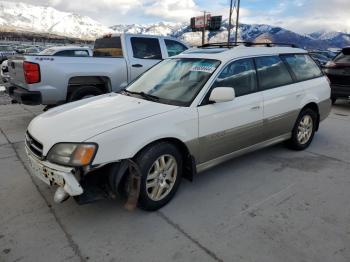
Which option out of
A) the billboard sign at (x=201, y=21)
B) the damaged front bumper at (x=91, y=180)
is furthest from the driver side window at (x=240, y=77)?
the billboard sign at (x=201, y=21)

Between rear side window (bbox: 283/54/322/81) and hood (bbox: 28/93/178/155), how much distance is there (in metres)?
2.37

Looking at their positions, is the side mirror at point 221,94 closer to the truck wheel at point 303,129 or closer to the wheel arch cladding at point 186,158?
the wheel arch cladding at point 186,158

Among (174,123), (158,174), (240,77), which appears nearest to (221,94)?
(174,123)

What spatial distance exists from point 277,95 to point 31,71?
14.0 ft

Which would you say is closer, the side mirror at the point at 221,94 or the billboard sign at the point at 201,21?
the side mirror at the point at 221,94

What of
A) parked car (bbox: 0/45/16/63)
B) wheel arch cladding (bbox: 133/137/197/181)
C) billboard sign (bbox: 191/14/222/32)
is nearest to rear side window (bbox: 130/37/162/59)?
wheel arch cladding (bbox: 133/137/197/181)

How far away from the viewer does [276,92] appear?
177 inches

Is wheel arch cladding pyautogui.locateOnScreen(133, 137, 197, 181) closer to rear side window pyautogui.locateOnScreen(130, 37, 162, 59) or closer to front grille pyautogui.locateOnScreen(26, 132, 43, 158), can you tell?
front grille pyautogui.locateOnScreen(26, 132, 43, 158)

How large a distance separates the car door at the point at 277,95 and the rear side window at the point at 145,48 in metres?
3.59

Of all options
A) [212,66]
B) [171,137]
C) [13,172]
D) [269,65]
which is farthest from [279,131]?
[13,172]

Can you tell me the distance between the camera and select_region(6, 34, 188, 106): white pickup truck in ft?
19.8

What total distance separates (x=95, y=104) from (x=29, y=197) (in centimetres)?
127

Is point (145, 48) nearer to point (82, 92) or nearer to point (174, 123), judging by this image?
point (82, 92)

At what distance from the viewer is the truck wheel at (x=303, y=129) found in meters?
5.01
